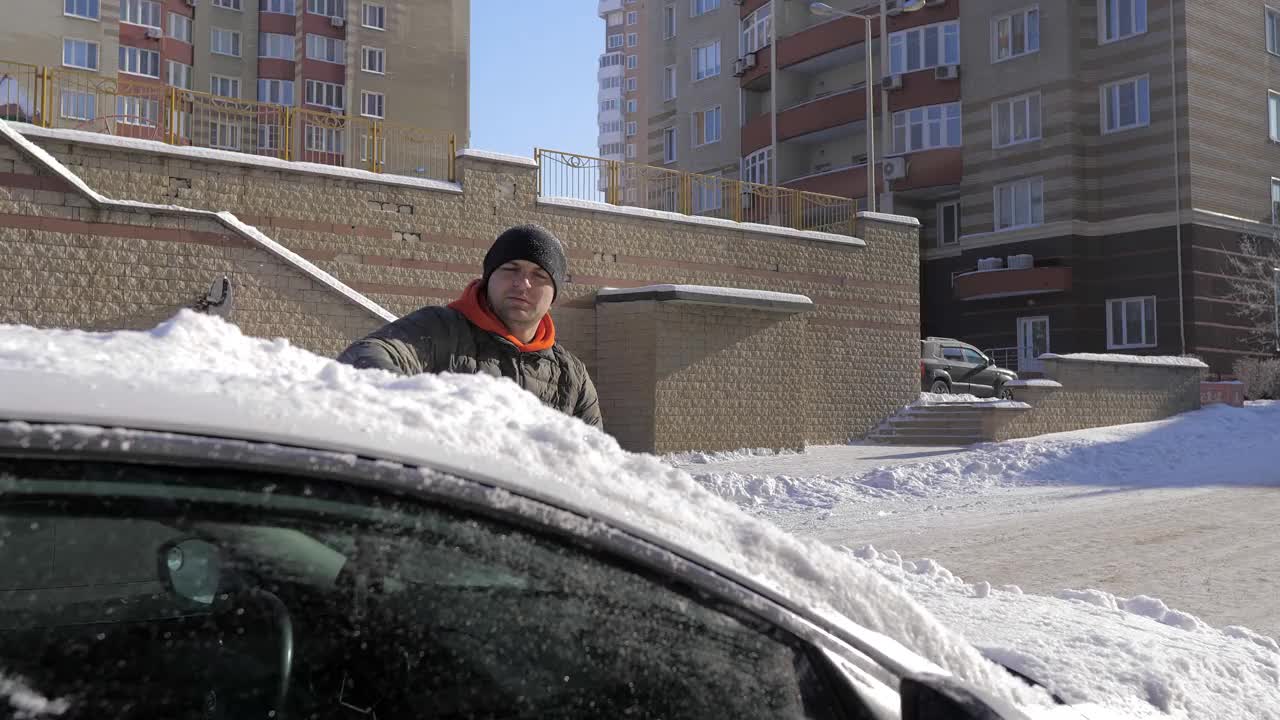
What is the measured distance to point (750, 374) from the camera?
20.3 m

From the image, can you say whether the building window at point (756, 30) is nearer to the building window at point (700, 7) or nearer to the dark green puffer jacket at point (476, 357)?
the building window at point (700, 7)

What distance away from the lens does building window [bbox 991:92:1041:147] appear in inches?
1347

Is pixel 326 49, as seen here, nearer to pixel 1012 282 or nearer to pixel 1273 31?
pixel 1012 282

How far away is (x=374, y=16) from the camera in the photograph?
158ft

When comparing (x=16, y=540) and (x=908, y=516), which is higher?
(x=16, y=540)

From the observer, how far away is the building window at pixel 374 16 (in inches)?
1884

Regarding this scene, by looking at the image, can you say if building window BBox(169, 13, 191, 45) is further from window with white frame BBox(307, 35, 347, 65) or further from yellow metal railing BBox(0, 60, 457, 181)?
yellow metal railing BBox(0, 60, 457, 181)

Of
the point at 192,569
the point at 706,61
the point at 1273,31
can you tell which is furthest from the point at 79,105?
the point at 1273,31

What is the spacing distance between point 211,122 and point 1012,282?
24043 mm

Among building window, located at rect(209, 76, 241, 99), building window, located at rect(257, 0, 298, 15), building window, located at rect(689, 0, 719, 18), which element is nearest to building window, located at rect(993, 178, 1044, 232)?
building window, located at rect(689, 0, 719, 18)

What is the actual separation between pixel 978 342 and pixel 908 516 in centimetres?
2510

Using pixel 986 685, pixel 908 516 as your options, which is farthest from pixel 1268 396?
pixel 986 685

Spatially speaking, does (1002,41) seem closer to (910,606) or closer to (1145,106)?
(1145,106)

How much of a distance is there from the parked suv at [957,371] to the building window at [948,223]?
8.76 metres
